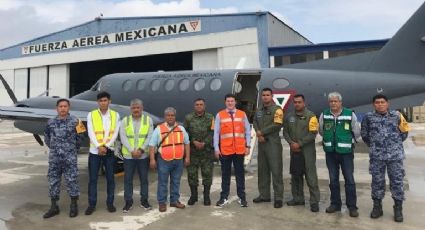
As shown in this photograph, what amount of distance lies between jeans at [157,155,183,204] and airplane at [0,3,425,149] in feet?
11.9

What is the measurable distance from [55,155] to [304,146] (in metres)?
4.45

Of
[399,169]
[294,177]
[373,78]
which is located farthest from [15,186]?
[373,78]

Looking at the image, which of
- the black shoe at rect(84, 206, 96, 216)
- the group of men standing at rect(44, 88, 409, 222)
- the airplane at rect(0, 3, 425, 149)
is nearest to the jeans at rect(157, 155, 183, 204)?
the group of men standing at rect(44, 88, 409, 222)

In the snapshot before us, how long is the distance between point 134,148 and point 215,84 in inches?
239

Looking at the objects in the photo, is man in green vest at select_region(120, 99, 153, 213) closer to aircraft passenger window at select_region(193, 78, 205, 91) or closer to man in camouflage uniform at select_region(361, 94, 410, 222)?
man in camouflage uniform at select_region(361, 94, 410, 222)

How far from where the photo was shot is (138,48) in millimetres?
37438

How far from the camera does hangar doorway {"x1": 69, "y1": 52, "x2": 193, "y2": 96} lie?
45.9m

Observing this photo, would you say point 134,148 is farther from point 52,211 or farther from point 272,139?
point 272,139

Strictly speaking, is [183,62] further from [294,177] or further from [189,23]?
[294,177]

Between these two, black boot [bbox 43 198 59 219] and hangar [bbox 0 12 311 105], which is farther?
hangar [bbox 0 12 311 105]

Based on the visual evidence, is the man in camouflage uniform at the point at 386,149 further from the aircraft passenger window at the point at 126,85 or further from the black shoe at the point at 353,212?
the aircraft passenger window at the point at 126,85

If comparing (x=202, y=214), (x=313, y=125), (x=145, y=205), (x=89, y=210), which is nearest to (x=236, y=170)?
(x=202, y=214)

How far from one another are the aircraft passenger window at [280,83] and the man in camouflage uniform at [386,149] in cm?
567

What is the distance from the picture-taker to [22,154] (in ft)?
53.1
